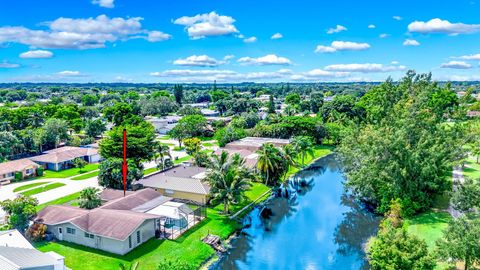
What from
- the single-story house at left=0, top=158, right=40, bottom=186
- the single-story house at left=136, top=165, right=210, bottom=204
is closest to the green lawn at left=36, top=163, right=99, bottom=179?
the single-story house at left=0, top=158, right=40, bottom=186

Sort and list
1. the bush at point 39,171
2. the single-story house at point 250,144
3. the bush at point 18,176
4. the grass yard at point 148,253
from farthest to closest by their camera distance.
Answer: the single-story house at point 250,144 < the bush at point 39,171 < the bush at point 18,176 < the grass yard at point 148,253

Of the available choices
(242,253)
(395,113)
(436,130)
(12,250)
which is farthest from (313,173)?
(12,250)

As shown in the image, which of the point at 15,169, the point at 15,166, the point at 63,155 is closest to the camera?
the point at 15,169

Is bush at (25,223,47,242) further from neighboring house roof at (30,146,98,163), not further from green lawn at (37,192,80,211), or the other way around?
neighboring house roof at (30,146,98,163)

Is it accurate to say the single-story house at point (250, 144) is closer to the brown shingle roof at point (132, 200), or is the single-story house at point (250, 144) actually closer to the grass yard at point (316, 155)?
the grass yard at point (316, 155)

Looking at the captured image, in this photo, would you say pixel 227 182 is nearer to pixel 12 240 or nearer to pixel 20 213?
pixel 20 213

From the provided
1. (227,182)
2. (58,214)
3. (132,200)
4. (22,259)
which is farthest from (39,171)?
(22,259)

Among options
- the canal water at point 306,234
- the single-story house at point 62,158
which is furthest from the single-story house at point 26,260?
the single-story house at point 62,158
